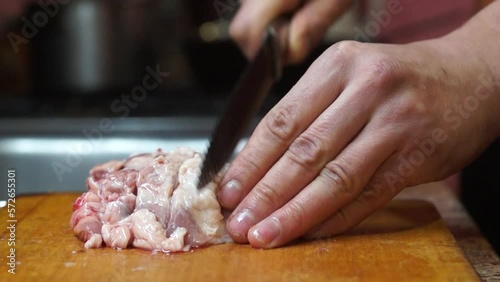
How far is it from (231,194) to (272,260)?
0.19 meters

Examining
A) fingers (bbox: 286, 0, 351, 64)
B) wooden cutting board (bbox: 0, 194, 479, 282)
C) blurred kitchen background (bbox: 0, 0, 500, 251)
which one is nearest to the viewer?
wooden cutting board (bbox: 0, 194, 479, 282)

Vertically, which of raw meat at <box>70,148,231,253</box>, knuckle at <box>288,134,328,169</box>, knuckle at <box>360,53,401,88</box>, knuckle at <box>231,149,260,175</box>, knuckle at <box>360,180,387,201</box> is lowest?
raw meat at <box>70,148,231,253</box>

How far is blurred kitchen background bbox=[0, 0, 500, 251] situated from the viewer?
259 cm

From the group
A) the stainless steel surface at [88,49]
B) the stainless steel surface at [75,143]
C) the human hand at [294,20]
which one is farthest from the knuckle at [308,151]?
the stainless steel surface at [88,49]

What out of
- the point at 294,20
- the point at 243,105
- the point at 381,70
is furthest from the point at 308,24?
the point at 381,70

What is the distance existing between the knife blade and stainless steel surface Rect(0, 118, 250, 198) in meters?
0.68

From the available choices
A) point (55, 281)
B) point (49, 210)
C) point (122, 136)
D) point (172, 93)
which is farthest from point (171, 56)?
point (55, 281)

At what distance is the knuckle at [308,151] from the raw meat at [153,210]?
0.66ft

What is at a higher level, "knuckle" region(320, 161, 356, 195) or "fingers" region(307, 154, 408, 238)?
"knuckle" region(320, 161, 356, 195)

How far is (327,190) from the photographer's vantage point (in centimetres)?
144

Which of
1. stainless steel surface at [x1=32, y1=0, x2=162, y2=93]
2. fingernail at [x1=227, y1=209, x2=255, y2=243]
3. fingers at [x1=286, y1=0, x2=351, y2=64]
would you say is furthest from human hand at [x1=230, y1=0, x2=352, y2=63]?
stainless steel surface at [x1=32, y1=0, x2=162, y2=93]

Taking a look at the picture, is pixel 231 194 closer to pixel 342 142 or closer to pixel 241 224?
pixel 241 224

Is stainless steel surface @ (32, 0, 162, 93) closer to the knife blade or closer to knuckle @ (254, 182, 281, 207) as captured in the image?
the knife blade

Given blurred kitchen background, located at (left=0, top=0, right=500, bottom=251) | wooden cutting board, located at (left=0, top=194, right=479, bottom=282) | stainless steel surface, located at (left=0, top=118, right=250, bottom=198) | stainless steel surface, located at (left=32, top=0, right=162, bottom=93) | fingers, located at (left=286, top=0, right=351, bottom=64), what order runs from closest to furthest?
wooden cutting board, located at (left=0, top=194, right=479, bottom=282) → fingers, located at (left=286, top=0, right=351, bottom=64) → stainless steel surface, located at (left=0, top=118, right=250, bottom=198) → blurred kitchen background, located at (left=0, top=0, right=500, bottom=251) → stainless steel surface, located at (left=32, top=0, right=162, bottom=93)
